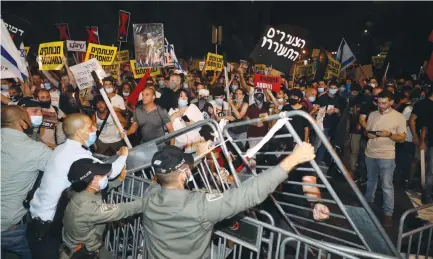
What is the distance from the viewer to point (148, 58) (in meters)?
8.75

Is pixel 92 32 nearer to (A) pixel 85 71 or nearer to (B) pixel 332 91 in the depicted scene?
(A) pixel 85 71

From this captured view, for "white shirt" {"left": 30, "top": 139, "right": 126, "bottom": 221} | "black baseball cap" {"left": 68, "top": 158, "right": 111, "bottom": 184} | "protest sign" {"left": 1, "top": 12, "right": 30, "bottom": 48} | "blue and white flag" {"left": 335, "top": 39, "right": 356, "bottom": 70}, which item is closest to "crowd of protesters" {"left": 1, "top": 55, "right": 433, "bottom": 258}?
"white shirt" {"left": 30, "top": 139, "right": 126, "bottom": 221}

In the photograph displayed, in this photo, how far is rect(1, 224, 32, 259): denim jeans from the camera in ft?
12.4

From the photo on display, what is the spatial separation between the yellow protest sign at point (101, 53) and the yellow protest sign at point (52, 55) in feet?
2.30

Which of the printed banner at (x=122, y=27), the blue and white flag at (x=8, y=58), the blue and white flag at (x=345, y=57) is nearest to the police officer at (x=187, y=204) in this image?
the blue and white flag at (x=8, y=58)

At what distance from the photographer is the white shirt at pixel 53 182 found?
3625mm

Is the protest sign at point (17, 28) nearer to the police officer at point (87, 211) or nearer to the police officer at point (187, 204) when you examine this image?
the police officer at point (87, 211)

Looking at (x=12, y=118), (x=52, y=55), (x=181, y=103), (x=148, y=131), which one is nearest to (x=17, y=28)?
(x=52, y=55)

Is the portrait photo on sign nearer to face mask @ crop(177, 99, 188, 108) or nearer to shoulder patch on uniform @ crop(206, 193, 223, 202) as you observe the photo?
face mask @ crop(177, 99, 188, 108)

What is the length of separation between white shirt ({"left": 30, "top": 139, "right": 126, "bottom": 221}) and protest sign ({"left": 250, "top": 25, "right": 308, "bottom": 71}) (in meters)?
3.73

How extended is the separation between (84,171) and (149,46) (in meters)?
6.19

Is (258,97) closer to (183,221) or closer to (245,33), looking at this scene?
(183,221)

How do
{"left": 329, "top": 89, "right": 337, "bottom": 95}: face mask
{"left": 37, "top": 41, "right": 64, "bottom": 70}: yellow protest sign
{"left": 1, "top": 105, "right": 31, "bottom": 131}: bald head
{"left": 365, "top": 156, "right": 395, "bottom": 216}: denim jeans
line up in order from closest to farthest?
{"left": 1, "top": 105, "right": 31, "bottom": 131}: bald head → {"left": 365, "top": 156, "right": 395, "bottom": 216}: denim jeans → {"left": 37, "top": 41, "right": 64, "bottom": 70}: yellow protest sign → {"left": 329, "top": 89, "right": 337, "bottom": 95}: face mask

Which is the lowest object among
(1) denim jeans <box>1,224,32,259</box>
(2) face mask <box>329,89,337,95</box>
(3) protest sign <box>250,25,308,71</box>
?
(1) denim jeans <box>1,224,32,259</box>
